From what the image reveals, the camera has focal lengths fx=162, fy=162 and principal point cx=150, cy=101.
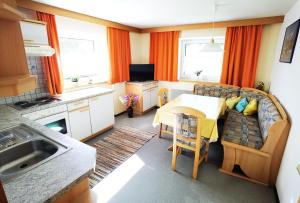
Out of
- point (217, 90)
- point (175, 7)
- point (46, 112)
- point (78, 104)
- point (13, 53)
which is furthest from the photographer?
point (217, 90)

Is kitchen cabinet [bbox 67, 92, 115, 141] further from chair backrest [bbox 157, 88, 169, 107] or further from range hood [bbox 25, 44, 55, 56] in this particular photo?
chair backrest [bbox 157, 88, 169, 107]

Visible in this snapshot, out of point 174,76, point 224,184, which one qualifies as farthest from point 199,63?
point 224,184

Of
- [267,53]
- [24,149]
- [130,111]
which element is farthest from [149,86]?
[24,149]

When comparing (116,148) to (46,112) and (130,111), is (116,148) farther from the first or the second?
(130,111)

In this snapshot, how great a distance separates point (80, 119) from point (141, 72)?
2.34 metres

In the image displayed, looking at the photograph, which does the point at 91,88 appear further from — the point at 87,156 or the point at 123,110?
the point at 87,156

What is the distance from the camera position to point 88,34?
11.6 feet

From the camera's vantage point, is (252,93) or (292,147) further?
(252,93)

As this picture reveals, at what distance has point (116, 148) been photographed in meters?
2.93

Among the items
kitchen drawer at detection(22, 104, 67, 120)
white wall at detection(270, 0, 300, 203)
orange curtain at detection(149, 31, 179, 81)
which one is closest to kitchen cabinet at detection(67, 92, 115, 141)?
kitchen drawer at detection(22, 104, 67, 120)

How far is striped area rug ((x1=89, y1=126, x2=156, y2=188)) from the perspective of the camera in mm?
2385

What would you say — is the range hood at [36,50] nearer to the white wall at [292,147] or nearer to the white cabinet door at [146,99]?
the white cabinet door at [146,99]

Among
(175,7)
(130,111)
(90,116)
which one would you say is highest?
(175,7)

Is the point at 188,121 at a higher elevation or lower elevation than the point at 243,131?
higher
